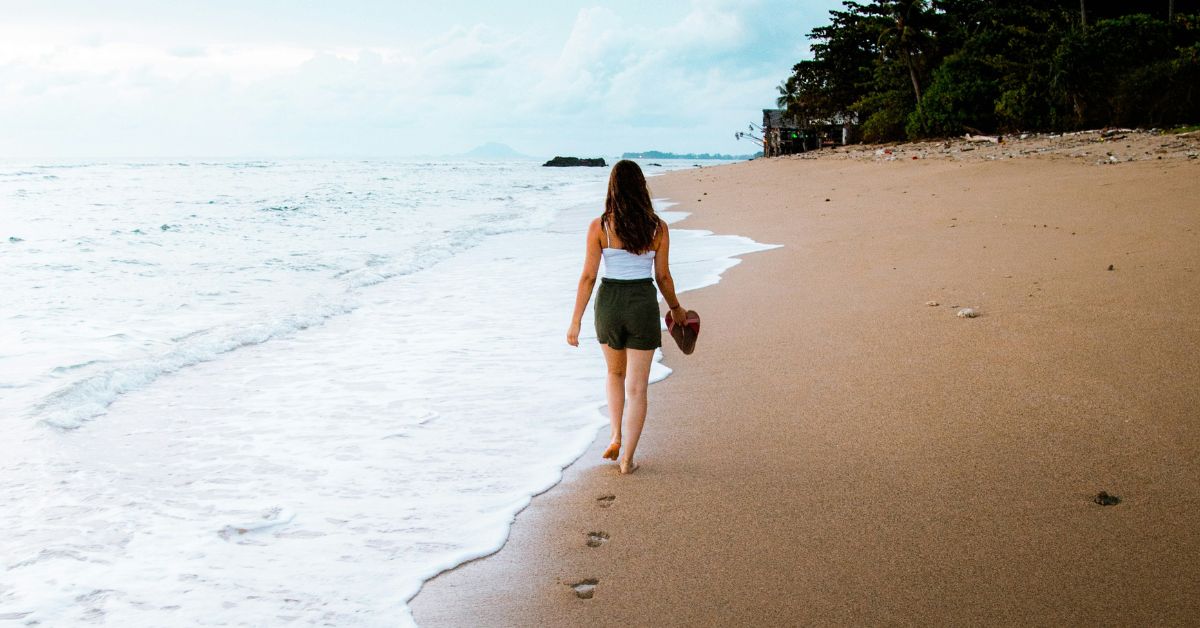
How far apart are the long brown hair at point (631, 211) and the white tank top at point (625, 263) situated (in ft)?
0.09

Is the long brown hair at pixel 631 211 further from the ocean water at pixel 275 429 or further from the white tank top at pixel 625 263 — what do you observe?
the ocean water at pixel 275 429

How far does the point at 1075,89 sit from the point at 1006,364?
26465 millimetres

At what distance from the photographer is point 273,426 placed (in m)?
4.39

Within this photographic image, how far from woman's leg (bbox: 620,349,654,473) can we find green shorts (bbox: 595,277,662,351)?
59mm

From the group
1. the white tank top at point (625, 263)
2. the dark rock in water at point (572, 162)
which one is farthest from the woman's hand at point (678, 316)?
the dark rock in water at point (572, 162)

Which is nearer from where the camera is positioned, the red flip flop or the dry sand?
the dry sand

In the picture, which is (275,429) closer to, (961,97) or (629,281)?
(629,281)

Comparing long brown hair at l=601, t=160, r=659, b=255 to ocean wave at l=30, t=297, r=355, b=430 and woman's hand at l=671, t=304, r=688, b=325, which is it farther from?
ocean wave at l=30, t=297, r=355, b=430

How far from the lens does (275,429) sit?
4.35 m

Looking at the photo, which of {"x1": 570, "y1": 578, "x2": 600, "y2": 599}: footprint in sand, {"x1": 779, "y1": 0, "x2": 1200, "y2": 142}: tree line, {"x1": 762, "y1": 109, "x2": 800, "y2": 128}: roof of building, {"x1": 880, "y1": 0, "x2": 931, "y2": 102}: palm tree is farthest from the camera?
{"x1": 762, "y1": 109, "x2": 800, "y2": 128}: roof of building

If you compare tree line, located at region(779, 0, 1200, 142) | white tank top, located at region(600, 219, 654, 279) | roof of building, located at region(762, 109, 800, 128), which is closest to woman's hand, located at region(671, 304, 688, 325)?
white tank top, located at region(600, 219, 654, 279)

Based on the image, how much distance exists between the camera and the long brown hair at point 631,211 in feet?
11.4

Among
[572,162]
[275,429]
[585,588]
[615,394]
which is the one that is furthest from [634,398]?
[572,162]

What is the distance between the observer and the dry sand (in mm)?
2436
